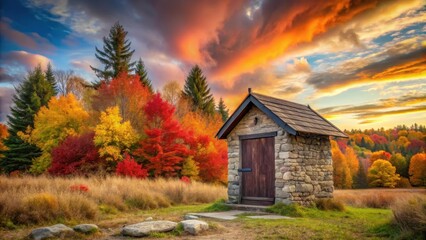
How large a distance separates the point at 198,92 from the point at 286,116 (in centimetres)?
2927

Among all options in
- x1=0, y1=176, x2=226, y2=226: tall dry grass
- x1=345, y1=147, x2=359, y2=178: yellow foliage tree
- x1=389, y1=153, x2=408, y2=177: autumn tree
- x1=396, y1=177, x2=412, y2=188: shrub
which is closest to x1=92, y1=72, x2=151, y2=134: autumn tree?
x1=0, y1=176, x2=226, y2=226: tall dry grass

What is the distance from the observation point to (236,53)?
19953 mm

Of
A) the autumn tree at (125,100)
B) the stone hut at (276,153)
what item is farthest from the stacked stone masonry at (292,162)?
the autumn tree at (125,100)

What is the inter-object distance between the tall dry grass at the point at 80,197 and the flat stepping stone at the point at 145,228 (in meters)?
2.71

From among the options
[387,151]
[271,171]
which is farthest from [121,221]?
[387,151]

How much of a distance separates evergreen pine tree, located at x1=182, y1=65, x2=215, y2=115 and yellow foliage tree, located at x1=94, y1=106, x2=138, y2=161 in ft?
58.8

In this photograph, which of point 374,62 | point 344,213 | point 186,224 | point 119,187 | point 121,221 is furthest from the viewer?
point 374,62

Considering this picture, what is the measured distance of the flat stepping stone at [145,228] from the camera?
6703 millimetres

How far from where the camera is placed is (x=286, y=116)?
449 inches

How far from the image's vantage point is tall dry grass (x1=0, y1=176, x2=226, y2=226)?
8.20 metres

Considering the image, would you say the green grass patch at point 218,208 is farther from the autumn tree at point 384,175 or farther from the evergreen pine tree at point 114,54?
the autumn tree at point 384,175

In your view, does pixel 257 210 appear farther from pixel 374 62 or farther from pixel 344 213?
pixel 374 62

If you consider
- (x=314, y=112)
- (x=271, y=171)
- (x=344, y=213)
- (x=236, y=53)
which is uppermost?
(x=236, y=53)

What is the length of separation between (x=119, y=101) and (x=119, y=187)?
14.0m
